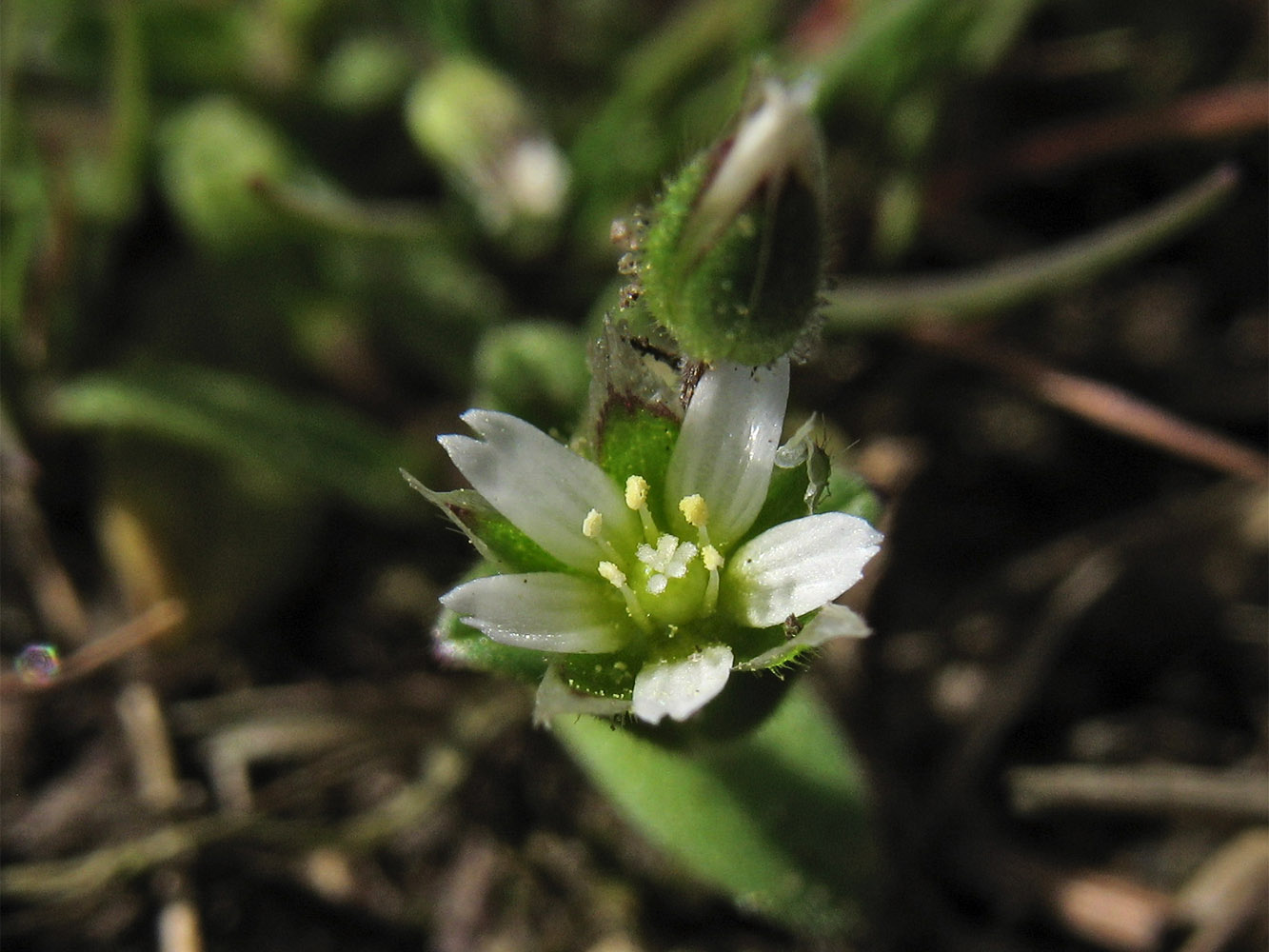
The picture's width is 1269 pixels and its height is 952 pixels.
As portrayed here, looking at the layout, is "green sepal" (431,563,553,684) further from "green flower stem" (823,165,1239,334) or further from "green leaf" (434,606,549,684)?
"green flower stem" (823,165,1239,334)

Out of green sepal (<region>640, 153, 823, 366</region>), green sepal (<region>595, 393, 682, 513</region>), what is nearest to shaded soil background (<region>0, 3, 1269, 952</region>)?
green sepal (<region>595, 393, 682, 513</region>)

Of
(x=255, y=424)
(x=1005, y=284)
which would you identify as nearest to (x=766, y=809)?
(x=1005, y=284)

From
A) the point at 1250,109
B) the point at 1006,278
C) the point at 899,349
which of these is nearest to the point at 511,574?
the point at 1006,278

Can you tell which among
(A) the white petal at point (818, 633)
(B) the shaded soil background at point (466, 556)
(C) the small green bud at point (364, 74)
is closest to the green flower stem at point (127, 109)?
(B) the shaded soil background at point (466, 556)

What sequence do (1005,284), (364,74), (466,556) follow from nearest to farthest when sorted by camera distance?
(1005,284) → (466,556) → (364,74)

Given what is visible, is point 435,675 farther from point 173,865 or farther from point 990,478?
point 990,478

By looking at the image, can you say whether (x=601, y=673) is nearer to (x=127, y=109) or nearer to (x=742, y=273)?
(x=742, y=273)
